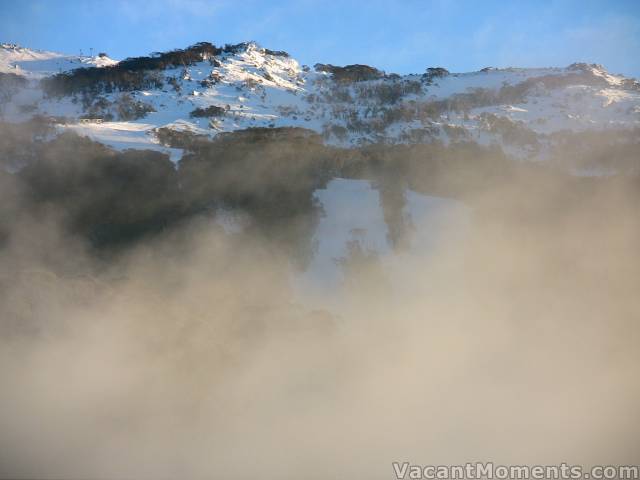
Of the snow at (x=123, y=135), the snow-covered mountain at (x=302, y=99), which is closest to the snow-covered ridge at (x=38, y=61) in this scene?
the snow-covered mountain at (x=302, y=99)

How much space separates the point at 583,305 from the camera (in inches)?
1208

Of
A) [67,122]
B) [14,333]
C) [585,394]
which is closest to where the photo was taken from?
[14,333]

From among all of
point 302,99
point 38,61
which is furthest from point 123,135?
point 38,61

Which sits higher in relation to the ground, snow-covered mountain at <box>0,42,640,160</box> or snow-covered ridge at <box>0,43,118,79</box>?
snow-covered ridge at <box>0,43,118,79</box>

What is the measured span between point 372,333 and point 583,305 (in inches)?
511

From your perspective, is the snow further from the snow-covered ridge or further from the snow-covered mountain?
the snow-covered ridge

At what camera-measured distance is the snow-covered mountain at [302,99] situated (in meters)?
52.1

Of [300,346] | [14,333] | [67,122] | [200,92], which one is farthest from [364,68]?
[14,333]

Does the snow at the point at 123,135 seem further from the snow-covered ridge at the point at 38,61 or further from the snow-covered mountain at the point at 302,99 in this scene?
the snow-covered ridge at the point at 38,61

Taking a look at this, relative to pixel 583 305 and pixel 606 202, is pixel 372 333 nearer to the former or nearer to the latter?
pixel 583 305

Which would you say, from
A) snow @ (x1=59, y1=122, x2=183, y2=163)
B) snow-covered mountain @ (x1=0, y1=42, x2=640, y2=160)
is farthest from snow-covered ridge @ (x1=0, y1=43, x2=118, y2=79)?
snow @ (x1=59, y1=122, x2=183, y2=163)

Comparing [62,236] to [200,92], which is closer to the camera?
[62,236]

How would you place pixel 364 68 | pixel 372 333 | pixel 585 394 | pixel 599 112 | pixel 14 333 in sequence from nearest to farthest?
pixel 14 333 < pixel 585 394 < pixel 372 333 < pixel 599 112 < pixel 364 68

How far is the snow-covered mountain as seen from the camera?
171 ft
